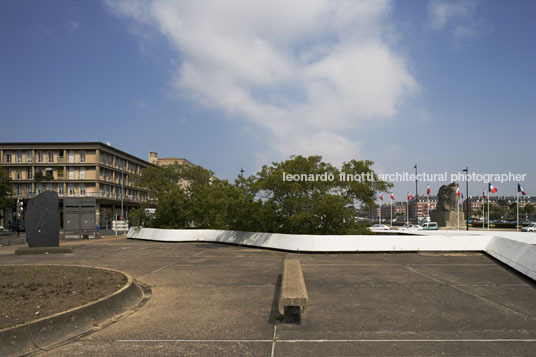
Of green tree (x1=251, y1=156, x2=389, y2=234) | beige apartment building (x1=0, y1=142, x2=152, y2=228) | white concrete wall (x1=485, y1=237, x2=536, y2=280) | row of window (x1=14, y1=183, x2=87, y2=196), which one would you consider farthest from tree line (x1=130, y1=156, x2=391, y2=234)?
row of window (x1=14, y1=183, x2=87, y2=196)

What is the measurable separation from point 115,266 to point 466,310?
12922 mm

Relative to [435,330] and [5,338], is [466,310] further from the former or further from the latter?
[5,338]

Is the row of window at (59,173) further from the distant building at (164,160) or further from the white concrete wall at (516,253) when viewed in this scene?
the white concrete wall at (516,253)

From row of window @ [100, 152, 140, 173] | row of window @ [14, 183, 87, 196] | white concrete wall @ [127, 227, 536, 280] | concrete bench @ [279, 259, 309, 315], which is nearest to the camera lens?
concrete bench @ [279, 259, 309, 315]

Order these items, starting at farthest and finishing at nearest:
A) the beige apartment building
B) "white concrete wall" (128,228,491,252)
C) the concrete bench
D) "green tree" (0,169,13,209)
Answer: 1. the beige apartment building
2. "green tree" (0,169,13,209)
3. "white concrete wall" (128,228,491,252)
4. the concrete bench

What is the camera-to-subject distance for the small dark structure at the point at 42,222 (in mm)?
21500

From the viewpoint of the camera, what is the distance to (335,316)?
798 centimetres

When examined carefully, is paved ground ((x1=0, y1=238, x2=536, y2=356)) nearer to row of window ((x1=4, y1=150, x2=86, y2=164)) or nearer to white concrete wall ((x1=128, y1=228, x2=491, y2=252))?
white concrete wall ((x1=128, y1=228, x2=491, y2=252))

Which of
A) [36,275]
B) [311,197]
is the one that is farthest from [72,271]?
[311,197]

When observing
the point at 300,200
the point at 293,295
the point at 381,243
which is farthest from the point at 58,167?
the point at 293,295

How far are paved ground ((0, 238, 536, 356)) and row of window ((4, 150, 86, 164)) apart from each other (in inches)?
2600

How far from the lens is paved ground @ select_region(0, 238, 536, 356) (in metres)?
6.14

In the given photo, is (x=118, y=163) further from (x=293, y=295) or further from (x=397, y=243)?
(x=293, y=295)

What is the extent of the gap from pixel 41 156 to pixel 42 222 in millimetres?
59828
